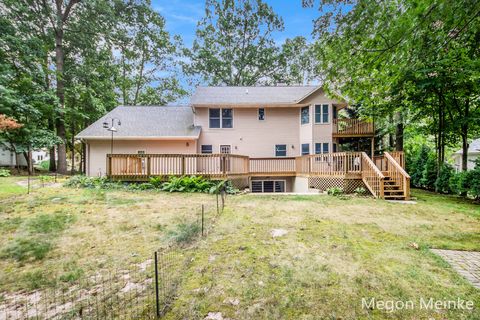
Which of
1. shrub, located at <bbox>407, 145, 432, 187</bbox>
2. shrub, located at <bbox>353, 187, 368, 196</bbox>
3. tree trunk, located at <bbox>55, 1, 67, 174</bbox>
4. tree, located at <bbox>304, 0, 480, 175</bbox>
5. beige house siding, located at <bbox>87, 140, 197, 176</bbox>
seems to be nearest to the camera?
tree, located at <bbox>304, 0, 480, 175</bbox>

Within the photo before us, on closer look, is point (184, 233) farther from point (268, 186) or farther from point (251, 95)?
point (251, 95)

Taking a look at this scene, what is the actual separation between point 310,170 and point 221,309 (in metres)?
10.1

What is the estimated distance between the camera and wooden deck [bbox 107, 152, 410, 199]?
9.01 metres

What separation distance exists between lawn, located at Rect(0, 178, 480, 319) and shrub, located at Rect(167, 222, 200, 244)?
17cm

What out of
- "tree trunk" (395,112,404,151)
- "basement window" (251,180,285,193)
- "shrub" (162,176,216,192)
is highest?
"tree trunk" (395,112,404,151)

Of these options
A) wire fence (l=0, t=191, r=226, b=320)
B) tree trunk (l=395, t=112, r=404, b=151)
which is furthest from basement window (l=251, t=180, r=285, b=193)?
wire fence (l=0, t=191, r=226, b=320)

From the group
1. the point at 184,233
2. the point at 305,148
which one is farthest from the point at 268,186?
the point at 184,233

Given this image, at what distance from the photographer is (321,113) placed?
14.8 metres

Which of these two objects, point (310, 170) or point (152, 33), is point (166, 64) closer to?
point (152, 33)

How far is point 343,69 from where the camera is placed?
5086 mm

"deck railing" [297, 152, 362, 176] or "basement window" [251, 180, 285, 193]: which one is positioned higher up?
"deck railing" [297, 152, 362, 176]

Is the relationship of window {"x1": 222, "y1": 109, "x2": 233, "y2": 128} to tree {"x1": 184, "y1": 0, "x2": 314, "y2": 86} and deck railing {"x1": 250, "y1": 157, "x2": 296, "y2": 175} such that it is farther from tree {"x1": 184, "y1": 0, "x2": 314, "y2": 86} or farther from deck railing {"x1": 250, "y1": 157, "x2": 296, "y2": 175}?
tree {"x1": 184, "y1": 0, "x2": 314, "y2": 86}

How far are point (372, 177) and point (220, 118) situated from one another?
10.1m

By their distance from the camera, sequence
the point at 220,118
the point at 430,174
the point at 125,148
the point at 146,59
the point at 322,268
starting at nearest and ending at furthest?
the point at 322,268
the point at 430,174
the point at 125,148
the point at 220,118
the point at 146,59
